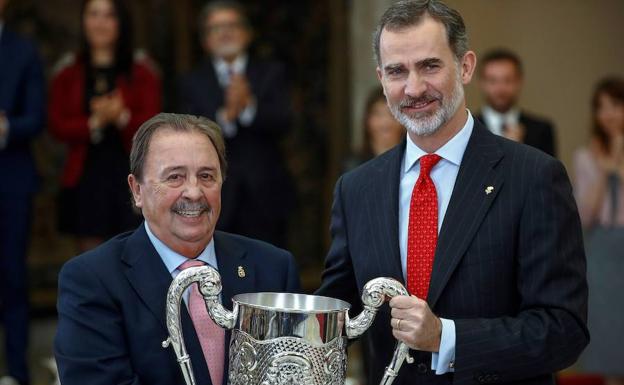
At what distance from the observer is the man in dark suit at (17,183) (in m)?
6.10

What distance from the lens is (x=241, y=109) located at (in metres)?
6.34

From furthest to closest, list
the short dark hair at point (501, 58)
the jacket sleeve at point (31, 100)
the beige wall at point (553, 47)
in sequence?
the beige wall at point (553, 47) → the short dark hair at point (501, 58) → the jacket sleeve at point (31, 100)

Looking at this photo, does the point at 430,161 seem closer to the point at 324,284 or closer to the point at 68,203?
the point at 324,284

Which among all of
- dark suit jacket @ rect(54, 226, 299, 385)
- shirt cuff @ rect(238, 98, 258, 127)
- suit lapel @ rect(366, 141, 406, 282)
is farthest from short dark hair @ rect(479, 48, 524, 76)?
dark suit jacket @ rect(54, 226, 299, 385)

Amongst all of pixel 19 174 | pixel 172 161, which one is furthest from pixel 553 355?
pixel 19 174

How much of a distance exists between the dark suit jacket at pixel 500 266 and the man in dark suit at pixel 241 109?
2.91 meters

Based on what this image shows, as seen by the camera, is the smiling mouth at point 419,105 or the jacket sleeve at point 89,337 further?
the smiling mouth at point 419,105

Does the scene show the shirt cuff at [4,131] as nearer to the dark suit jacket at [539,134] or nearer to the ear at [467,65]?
the dark suit jacket at [539,134]

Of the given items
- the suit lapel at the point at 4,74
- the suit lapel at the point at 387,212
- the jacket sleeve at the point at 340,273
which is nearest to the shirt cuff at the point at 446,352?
the suit lapel at the point at 387,212

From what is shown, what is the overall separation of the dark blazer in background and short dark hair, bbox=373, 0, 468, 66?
299 centimetres

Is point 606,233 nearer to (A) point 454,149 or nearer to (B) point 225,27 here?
(B) point 225,27

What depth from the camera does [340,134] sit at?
320 inches

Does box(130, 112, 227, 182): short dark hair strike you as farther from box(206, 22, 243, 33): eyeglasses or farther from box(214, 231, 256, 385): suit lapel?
box(206, 22, 243, 33): eyeglasses

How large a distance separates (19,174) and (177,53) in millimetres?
2034
